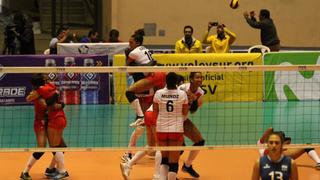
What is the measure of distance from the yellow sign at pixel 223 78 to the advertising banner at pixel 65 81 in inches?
17.8

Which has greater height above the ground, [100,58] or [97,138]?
[100,58]

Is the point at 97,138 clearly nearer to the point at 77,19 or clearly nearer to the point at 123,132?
the point at 123,132

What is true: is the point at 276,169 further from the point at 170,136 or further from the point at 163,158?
the point at 163,158

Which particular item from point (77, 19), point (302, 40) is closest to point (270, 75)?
point (302, 40)

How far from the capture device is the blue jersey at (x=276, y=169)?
7.50 meters

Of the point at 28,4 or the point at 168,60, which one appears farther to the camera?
the point at 28,4

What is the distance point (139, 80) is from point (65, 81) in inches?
263

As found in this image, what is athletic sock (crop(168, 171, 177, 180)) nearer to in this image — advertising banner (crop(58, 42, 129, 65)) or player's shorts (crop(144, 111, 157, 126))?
player's shorts (crop(144, 111, 157, 126))

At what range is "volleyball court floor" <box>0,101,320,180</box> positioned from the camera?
10.8 metres

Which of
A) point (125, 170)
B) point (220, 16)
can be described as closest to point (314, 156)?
point (125, 170)

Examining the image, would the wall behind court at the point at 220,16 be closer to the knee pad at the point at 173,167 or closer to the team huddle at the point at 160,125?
the team huddle at the point at 160,125

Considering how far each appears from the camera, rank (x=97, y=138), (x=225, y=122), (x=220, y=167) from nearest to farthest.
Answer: (x=220, y=167), (x=97, y=138), (x=225, y=122)

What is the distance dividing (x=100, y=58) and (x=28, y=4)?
13.1 m

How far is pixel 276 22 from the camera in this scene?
26.6 m
